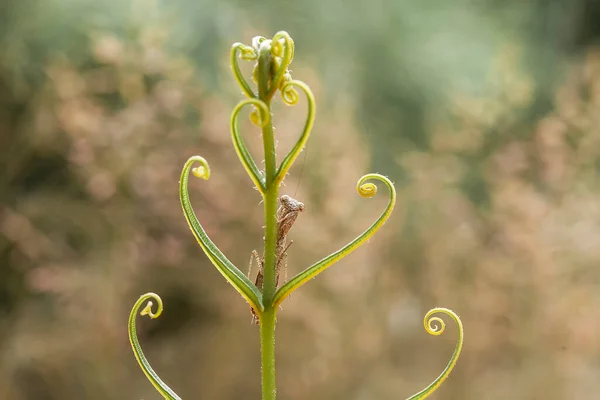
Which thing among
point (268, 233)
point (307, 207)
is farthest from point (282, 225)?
point (307, 207)

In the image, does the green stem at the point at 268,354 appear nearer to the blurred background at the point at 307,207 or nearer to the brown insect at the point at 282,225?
the brown insect at the point at 282,225

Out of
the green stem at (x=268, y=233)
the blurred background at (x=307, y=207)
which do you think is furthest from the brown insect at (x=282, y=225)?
the blurred background at (x=307, y=207)

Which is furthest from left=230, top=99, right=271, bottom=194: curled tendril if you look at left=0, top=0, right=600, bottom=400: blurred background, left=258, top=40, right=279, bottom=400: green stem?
left=0, top=0, right=600, bottom=400: blurred background

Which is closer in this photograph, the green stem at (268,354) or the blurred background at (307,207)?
the green stem at (268,354)

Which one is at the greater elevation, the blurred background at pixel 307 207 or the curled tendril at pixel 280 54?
the curled tendril at pixel 280 54

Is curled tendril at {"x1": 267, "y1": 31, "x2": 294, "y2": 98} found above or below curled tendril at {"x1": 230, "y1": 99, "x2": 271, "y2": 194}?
above

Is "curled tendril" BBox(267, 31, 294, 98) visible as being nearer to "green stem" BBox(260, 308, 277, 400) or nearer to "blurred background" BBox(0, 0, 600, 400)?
"green stem" BBox(260, 308, 277, 400)
